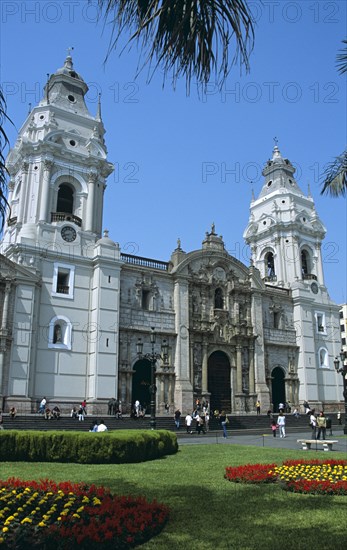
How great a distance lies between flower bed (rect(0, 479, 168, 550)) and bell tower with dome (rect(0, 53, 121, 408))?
22283 millimetres

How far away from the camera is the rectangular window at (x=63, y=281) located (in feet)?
107

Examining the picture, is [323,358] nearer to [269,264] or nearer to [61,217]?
[269,264]

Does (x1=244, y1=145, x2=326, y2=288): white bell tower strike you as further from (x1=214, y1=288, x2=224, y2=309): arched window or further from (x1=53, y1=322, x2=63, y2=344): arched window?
(x1=53, y1=322, x2=63, y2=344): arched window

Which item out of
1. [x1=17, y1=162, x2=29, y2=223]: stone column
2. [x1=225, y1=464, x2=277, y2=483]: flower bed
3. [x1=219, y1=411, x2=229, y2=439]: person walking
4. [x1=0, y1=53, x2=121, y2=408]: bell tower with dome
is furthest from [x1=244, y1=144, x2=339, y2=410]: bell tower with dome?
[x1=225, y1=464, x2=277, y2=483]: flower bed

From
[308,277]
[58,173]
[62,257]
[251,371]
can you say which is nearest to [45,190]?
[58,173]

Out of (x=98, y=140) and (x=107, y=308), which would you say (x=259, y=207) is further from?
(x=107, y=308)

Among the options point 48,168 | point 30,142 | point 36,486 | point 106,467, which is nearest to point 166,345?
point 48,168

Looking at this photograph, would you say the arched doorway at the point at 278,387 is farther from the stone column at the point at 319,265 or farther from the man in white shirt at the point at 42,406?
the man in white shirt at the point at 42,406

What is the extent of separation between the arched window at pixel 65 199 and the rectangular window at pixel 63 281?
513cm

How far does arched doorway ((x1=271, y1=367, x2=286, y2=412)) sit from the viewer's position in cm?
4212

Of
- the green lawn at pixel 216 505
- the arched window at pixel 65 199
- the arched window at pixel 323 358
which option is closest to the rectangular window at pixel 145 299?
the arched window at pixel 65 199

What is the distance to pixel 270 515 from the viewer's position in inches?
313

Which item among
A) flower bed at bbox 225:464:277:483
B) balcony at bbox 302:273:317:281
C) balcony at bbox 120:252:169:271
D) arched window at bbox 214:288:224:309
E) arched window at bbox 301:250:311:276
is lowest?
flower bed at bbox 225:464:277:483

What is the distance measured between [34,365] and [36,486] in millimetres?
22771
